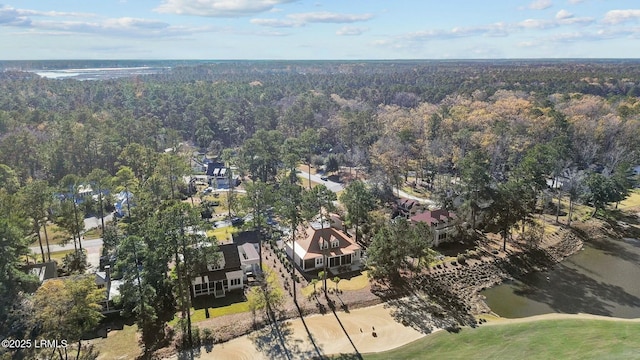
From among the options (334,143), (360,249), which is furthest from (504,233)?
(334,143)

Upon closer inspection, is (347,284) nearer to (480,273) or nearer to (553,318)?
(480,273)

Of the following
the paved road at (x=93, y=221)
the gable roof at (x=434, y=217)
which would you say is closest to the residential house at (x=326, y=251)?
the gable roof at (x=434, y=217)

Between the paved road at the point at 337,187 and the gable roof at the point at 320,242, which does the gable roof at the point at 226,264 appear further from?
the paved road at the point at 337,187

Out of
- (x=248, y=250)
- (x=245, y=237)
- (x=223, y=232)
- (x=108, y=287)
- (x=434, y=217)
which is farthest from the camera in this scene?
(x=223, y=232)

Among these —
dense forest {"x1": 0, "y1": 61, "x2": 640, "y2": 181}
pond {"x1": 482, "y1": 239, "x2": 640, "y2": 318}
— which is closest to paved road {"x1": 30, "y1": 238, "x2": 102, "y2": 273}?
dense forest {"x1": 0, "y1": 61, "x2": 640, "y2": 181}

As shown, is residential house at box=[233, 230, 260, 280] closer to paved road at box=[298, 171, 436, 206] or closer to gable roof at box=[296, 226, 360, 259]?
gable roof at box=[296, 226, 360, 259]

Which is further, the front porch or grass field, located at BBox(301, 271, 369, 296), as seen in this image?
grass field, located at BBox(301, 271, 369, 296)

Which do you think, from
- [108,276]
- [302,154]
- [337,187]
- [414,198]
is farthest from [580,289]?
[302,154]
